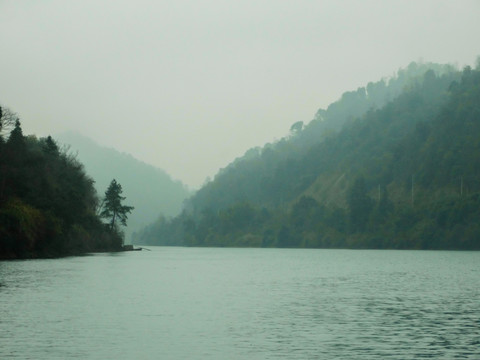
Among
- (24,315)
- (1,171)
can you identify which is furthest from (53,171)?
(24,315)

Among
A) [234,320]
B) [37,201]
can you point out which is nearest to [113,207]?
[37,201]

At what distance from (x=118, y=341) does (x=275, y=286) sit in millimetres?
37749

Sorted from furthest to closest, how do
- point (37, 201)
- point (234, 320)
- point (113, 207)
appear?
point (113, 207) < point (37, 201) < point (234, 320)

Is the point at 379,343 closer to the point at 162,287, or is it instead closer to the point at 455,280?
the point at 162,287

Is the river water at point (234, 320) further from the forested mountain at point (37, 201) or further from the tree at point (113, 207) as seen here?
the tree at point (113, 207)

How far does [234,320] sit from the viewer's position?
43.1m

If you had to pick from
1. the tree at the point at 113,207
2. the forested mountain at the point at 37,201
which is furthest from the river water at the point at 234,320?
the tree at the point at 113,207

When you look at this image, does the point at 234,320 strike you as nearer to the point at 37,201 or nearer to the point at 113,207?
the point at 37,201

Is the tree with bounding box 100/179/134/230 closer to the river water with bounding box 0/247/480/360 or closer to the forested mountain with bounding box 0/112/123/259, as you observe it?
the forested mountain with bounding box 0/112/123/259

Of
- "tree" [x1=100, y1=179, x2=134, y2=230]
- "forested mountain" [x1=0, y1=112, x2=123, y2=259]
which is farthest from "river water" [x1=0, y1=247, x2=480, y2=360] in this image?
"tree" [x1=100, y1=179, x2=134, y2=230]

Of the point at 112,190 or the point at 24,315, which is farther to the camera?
the point at 112,190

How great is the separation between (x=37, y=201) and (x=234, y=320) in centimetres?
8405

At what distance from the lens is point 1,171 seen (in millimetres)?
111750

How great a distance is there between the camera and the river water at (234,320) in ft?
106
